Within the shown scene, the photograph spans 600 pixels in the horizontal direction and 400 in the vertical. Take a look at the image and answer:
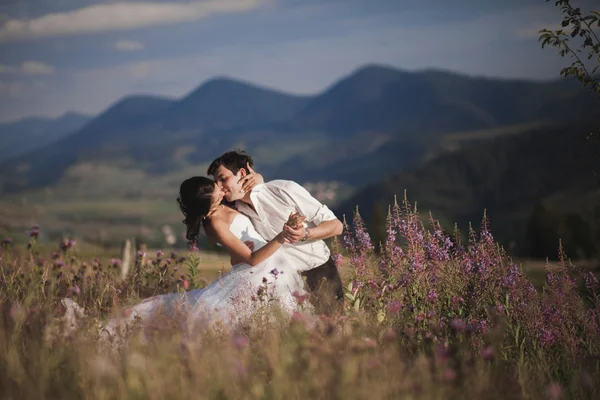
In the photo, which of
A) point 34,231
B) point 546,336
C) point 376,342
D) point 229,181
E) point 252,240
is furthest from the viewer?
point 34,231

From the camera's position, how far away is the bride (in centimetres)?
607

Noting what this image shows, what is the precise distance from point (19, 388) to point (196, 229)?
8.71ft

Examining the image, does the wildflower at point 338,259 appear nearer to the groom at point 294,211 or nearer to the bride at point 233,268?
the groom at point 294,211

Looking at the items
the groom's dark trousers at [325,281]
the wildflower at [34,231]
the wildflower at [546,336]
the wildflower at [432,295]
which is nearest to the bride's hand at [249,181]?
the groom's dark trousers at [325,281]

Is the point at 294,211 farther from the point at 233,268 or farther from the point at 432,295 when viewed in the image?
the point at 432,295

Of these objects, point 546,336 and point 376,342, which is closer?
point 376,342

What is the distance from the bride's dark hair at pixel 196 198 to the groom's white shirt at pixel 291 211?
1.51ft

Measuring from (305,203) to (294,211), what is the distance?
15 centimetres

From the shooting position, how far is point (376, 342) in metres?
4.70

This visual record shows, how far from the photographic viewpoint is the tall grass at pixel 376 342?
3885 mm

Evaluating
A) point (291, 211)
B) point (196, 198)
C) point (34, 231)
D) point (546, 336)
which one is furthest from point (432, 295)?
point (34, 231)

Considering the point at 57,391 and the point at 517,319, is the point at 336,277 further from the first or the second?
the point at 57,391

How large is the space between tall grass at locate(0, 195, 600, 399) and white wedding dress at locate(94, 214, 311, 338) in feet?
1.76

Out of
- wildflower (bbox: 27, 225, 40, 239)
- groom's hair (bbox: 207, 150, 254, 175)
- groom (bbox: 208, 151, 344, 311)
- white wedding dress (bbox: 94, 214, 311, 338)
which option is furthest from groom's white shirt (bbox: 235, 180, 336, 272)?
wildflower (bbox: 27, 225, 40, 239)
